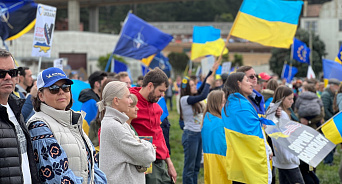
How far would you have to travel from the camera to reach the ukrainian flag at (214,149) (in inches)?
259

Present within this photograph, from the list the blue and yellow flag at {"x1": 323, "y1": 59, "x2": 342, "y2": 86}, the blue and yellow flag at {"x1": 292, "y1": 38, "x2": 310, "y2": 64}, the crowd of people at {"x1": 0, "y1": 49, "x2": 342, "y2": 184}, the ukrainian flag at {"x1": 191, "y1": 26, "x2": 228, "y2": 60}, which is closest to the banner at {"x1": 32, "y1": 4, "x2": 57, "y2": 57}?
the crowd of people at {"x1": 0, "y1": 49, "x2": 342, "y2": 184}

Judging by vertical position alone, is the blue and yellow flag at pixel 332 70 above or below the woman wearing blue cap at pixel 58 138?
below

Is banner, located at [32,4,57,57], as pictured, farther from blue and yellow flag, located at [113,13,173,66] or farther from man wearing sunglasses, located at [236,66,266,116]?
man wearing sunglasses, located at [236,66,266,116]

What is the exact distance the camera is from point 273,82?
27.5 ft

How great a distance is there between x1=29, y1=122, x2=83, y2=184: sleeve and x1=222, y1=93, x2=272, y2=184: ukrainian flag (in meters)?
2.81

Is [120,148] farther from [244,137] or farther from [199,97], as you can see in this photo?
[199,97]

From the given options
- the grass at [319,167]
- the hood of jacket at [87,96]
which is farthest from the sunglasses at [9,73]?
the grass at [319,167]

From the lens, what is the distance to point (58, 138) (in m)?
3.16

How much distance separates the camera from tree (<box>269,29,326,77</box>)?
58.5 meters

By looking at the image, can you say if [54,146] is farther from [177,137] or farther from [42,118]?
[177,137]

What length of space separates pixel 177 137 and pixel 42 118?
10.9 m

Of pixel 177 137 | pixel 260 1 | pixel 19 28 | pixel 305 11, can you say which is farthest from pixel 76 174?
pixel 305 11

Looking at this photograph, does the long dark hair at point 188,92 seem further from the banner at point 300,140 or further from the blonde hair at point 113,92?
the blonde hair at point 113,92

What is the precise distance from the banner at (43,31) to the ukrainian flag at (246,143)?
4539 mm
